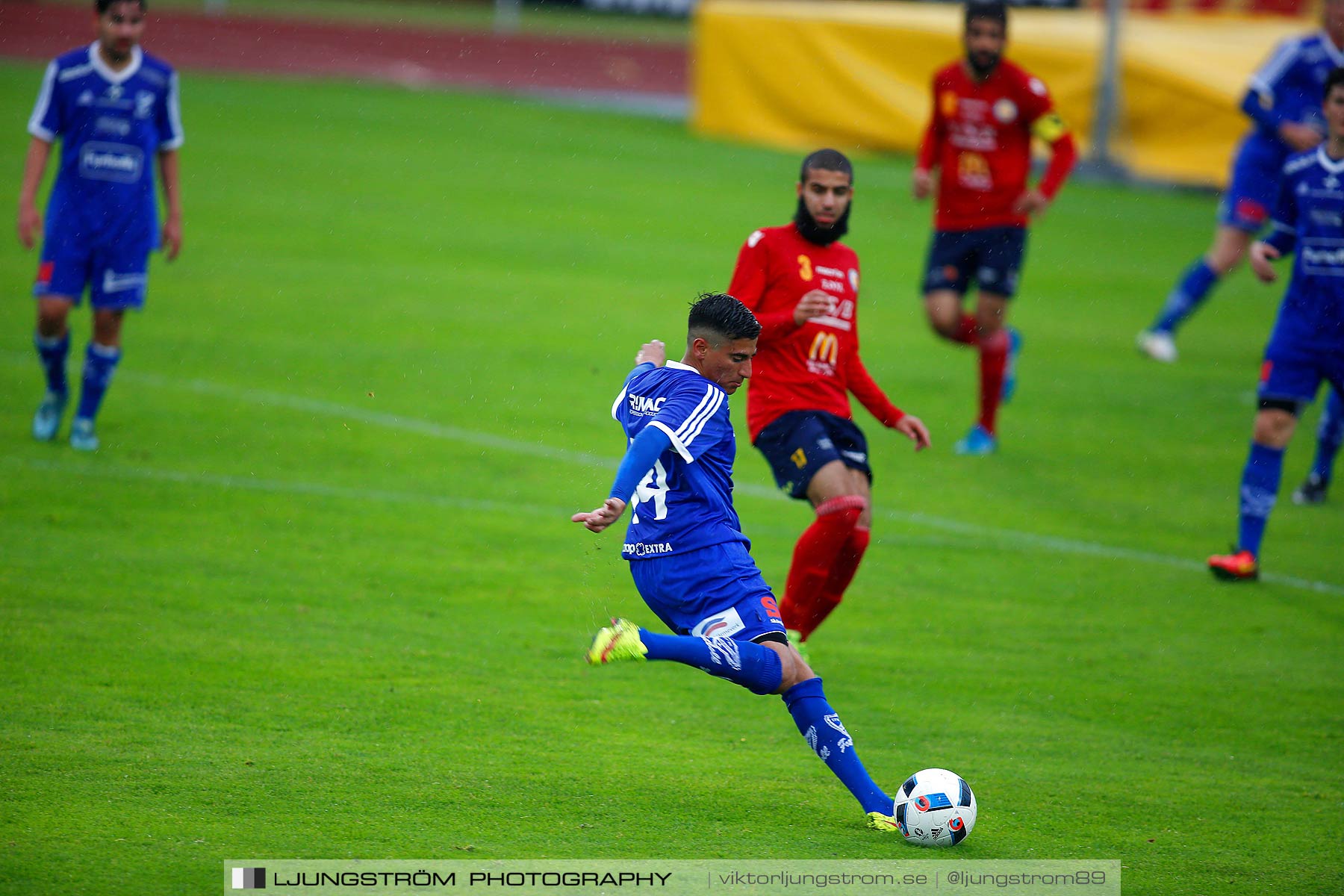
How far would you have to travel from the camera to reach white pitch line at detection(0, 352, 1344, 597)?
26.1ft

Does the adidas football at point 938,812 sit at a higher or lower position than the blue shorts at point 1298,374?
lower

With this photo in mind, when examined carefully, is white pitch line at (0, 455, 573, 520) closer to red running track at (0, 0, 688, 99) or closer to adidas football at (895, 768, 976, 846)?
adidas football at (895, 768, 976, 846)

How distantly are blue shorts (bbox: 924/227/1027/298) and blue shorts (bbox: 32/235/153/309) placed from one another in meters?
5.01

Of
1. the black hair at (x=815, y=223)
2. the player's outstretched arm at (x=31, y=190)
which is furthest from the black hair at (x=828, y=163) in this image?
the player's outstretched arm at (x=31, y=190)

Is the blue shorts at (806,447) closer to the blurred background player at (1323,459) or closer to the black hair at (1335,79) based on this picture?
Result: the black hair at (1335,79)

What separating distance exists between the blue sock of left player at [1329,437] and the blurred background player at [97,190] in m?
7.03

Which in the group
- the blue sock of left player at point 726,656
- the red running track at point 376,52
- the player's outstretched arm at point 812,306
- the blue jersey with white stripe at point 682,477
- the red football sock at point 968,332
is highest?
the player's outstretched arm at point 812,306

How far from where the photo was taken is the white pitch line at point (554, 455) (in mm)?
7961

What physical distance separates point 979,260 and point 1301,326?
2.65 metres

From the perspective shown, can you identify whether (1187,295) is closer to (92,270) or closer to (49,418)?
(92,270)

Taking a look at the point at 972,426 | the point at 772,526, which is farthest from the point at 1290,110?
the point at 772,526

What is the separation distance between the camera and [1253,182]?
11719 millimetres

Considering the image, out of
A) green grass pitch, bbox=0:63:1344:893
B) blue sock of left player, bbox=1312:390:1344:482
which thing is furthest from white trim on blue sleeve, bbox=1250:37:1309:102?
blue sock of left player, bbox=1312:390:1344:482

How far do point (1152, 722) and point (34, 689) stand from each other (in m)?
4.26
